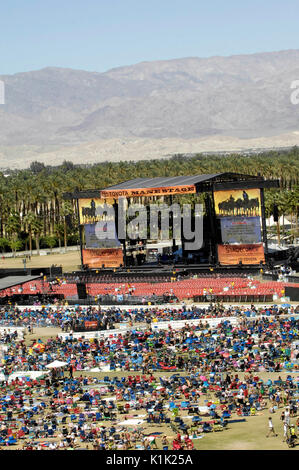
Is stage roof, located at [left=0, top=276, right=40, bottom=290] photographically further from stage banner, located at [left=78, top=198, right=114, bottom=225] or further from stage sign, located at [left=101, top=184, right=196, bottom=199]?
stage sign, located at [left=101, top=184, right=196, bottom=199]

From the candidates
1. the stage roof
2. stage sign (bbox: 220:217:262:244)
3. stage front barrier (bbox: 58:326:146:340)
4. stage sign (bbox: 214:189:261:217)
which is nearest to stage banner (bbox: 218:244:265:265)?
stage sign (bbox: 220:217:262:244)

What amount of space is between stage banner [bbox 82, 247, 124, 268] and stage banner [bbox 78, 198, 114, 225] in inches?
116

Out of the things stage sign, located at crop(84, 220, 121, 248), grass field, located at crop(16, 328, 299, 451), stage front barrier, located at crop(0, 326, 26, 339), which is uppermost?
stage sign, located at crop(84, 220, 121, 248)

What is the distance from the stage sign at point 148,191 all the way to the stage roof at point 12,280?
33.8 ft

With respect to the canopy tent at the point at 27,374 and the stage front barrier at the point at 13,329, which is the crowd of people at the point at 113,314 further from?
the canopy tent at the point at 27,374

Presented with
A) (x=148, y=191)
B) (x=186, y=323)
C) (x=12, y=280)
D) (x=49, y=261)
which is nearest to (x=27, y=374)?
(x=186, y=323)

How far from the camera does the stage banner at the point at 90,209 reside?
6931cm

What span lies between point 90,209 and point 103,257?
15.6 feet

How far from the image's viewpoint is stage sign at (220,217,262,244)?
6256cm

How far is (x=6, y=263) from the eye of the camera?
308 ft

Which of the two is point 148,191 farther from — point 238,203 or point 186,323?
point 186,323
